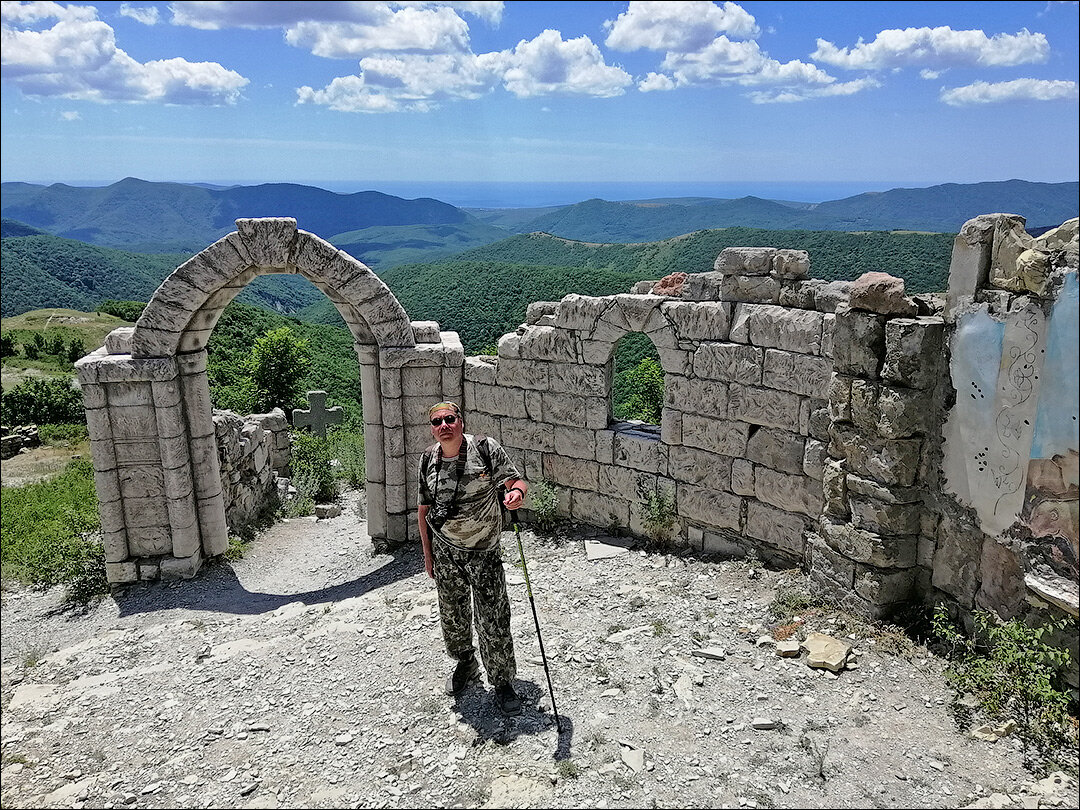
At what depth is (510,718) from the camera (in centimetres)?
516

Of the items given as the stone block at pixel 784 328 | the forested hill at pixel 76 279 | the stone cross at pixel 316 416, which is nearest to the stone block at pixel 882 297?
the stone block at pixel 784 328

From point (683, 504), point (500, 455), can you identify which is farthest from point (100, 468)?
point (683, 504)

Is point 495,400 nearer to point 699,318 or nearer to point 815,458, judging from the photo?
point 699,318

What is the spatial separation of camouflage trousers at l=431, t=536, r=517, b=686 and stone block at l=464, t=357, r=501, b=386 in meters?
3.86

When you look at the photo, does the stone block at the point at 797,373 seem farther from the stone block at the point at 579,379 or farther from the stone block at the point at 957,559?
the stone block at the point at 579,379

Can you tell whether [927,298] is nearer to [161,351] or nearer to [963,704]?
[963,704]

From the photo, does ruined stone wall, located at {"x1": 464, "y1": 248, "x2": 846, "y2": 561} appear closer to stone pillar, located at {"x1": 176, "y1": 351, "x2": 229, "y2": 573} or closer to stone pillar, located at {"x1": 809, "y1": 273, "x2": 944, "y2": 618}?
stone pillar, located at {"x1": 809, "y1": 273, "x2": 944, "y2": 618}

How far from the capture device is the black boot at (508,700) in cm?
518

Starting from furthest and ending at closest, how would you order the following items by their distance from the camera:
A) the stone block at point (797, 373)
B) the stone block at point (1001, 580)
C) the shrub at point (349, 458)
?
the shrub at point (349, 458) < the stone block at point (797, 373) < the stone block at point (1001, 580)

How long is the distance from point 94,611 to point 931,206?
112659 mm

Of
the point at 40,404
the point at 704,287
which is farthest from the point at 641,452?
the point at 40,404

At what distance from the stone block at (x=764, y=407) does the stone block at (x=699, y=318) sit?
572 mm

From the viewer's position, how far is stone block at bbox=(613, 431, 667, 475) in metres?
7.89

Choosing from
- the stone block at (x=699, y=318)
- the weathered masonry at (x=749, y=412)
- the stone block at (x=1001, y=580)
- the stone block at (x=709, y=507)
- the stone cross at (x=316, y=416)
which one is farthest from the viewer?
the stone cross at (x=316, y=416)
